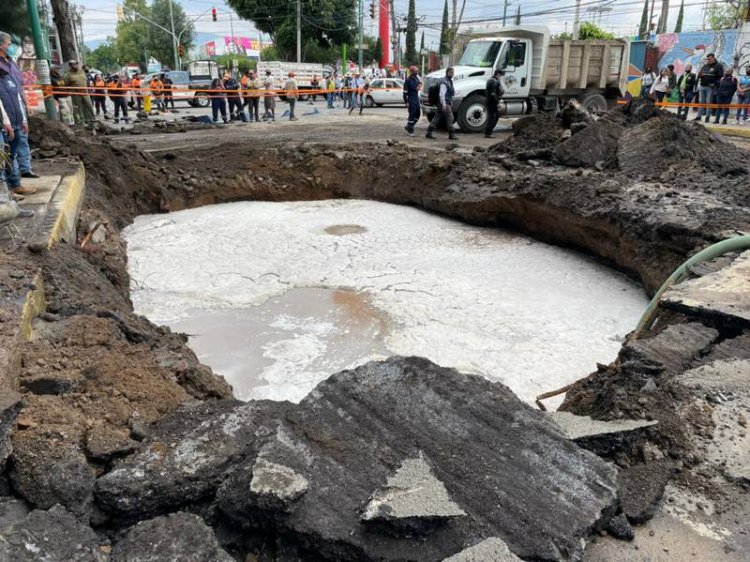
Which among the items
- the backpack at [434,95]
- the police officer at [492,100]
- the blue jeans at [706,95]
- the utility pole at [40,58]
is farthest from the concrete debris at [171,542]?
the blue jeans at [706,95]

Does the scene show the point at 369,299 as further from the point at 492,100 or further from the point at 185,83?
the point at 185,83

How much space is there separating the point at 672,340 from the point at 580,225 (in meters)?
3.92

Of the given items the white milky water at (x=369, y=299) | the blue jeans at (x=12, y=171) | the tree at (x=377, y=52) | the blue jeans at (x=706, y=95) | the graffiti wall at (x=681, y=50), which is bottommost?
the white milky water at (x=369, y=299)

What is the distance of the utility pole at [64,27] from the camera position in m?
15.8

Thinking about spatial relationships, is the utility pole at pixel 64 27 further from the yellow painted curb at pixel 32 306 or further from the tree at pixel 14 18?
the yellow painted curb at pixel 32 306

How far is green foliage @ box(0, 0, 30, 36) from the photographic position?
14719 millimetres

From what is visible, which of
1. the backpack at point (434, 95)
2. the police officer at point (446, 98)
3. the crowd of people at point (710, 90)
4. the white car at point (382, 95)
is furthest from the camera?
the white car at point (382, 95)

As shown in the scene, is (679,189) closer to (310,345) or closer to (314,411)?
(310,345)

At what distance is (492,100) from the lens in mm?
13602

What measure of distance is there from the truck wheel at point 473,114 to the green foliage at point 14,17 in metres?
11.6

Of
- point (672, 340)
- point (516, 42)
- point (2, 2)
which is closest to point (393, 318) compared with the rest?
point (672, 340)

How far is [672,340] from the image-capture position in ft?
11.4

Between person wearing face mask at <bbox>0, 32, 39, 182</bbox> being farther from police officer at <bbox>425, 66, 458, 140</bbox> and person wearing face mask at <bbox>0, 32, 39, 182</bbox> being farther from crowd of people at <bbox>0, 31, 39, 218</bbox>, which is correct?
police officer at <bbox>425, 66, 458, 140</bbox>

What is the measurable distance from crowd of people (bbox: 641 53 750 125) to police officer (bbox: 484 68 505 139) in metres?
3.53
